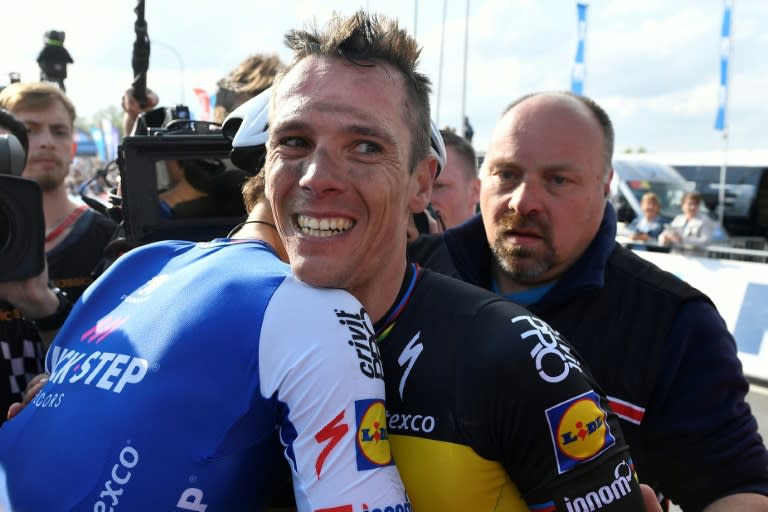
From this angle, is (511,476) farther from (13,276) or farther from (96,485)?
(13,276)

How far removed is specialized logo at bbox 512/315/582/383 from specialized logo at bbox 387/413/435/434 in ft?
0.83

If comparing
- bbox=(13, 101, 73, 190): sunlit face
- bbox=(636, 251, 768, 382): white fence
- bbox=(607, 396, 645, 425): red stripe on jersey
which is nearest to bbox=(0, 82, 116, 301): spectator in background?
bbox=(13, 101, 73, 190): sunlit face

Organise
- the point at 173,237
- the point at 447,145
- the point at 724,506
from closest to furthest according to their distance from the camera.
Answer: the point at 724,506
the point at 173,237
the point at 447,145

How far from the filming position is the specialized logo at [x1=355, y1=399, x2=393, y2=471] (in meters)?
1.33

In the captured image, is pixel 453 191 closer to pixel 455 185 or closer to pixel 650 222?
pixel 455 185

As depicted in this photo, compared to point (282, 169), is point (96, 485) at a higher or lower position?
lower

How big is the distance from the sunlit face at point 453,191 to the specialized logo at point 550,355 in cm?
295

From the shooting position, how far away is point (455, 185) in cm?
466

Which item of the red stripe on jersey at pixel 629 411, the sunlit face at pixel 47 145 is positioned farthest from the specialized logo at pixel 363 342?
the sunlit face at pixel 47 145

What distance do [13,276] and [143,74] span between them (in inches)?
70.4

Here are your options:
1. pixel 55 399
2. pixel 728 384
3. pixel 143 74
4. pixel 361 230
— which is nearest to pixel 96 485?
pixel 55 399

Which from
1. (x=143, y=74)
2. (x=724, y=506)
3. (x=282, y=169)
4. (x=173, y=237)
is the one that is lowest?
(x=724, y=506)

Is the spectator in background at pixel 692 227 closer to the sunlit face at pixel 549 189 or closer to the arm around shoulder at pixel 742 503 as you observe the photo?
the sunlit face at pixel 549 189

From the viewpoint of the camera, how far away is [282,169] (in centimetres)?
173
